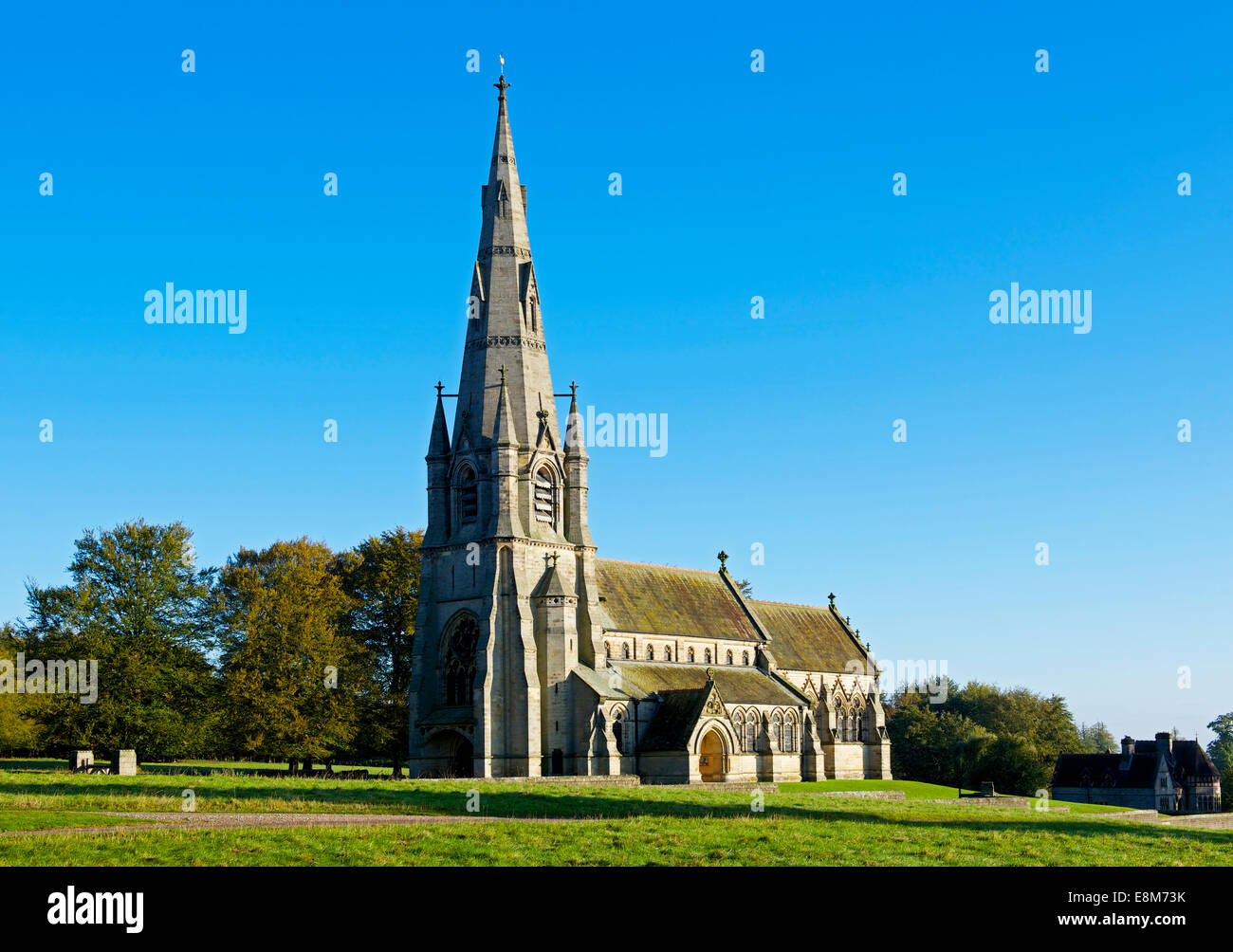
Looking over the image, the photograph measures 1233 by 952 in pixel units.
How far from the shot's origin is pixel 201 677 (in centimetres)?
6122

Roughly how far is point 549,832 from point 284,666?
3800 centimetres

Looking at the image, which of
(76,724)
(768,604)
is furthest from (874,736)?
(76,724)

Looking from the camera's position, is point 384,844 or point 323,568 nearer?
point 384,844

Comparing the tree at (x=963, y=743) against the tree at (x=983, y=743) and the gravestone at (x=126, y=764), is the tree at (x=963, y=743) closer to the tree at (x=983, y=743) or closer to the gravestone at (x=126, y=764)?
the tree at (x=983, y=743)

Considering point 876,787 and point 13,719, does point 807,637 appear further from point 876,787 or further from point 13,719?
point 13,719

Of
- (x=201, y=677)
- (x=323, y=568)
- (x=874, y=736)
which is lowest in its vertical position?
(x=874, y=736)

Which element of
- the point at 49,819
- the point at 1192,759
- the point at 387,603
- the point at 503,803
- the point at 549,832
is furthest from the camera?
the point at 1192,759

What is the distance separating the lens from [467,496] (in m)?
62.6

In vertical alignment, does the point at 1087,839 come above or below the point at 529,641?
below

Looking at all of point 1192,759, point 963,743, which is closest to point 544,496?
point 963,743

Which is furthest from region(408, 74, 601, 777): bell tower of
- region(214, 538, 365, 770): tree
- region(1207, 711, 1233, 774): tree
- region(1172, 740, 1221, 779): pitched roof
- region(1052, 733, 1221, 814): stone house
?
region(1207, 711, 1233, 774): tree

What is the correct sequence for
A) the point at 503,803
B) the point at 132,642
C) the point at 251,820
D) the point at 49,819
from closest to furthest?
the point at 49,819 < the point at 251,820 < the point at 503,803 < the point at 132,642
